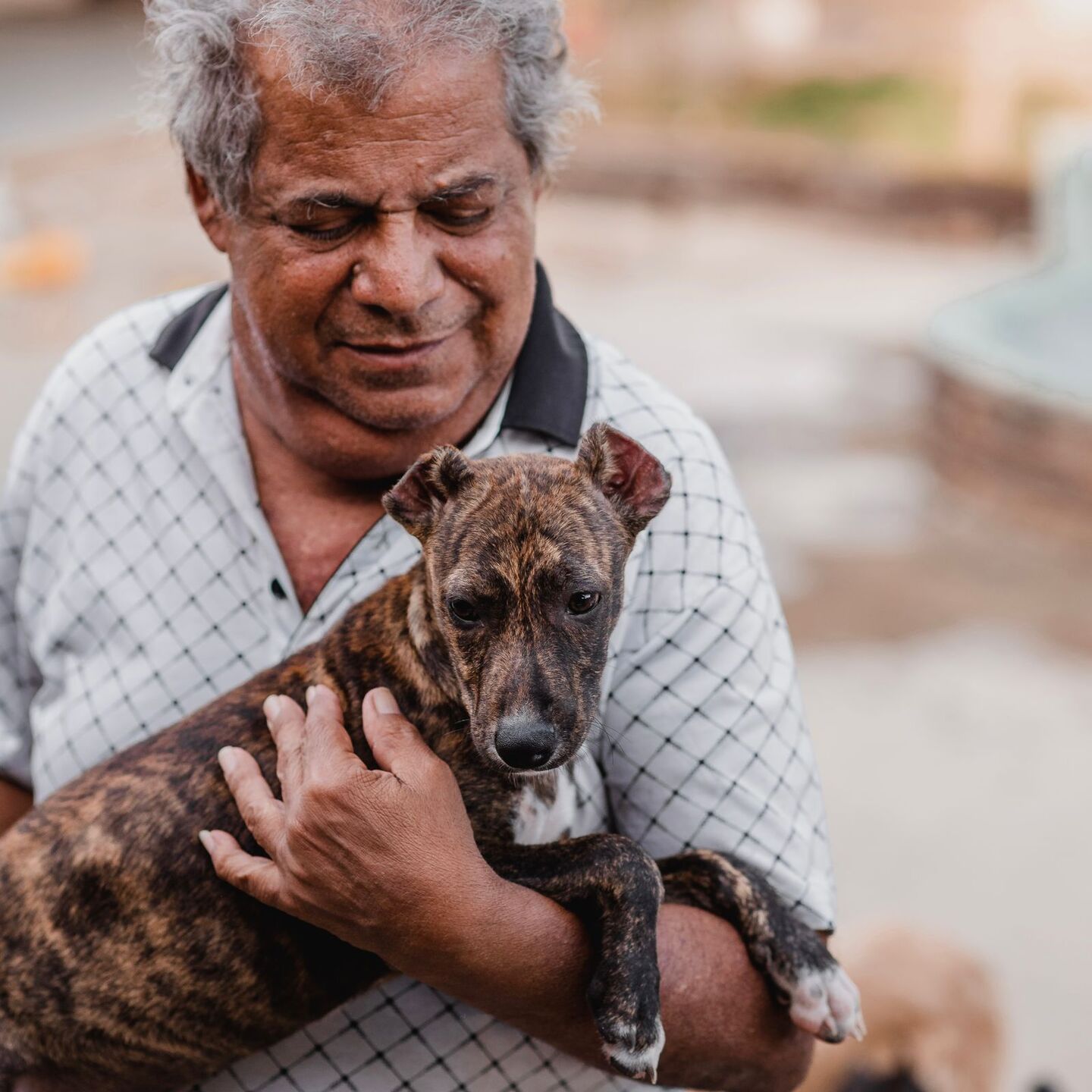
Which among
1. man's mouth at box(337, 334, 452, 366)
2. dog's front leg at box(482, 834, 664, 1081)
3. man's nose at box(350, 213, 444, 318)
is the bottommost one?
dog's front leg at box(482, 834, 664, 1081)

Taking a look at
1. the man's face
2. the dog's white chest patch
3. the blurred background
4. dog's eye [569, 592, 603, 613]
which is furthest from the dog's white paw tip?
Answer: the blurred background

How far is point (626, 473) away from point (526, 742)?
1.67 ft

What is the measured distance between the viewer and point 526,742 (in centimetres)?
232

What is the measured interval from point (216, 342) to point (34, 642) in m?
0.69

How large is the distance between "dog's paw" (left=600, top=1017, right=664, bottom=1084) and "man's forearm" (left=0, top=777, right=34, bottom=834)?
136cm

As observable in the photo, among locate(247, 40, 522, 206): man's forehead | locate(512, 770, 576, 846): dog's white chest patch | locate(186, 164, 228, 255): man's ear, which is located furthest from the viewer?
locate(186, 164, 228, 255): man's ear

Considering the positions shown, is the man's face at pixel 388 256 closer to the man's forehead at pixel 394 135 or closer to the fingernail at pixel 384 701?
the man's forehead at pixel 394 135

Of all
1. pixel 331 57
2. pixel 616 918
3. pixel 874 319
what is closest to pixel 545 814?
pixel 616 918

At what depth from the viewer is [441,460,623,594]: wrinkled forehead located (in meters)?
2.46

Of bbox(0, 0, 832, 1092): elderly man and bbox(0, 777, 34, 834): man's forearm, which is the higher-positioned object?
bbox(0, 0, 832, 1092): elderly man

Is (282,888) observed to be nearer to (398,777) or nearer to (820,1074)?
(398,777)

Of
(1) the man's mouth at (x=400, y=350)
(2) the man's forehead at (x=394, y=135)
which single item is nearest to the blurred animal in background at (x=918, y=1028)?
(1) the man's mouth at (x=400, y=350)

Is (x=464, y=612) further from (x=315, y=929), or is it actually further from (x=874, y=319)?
(x=874, y=319)

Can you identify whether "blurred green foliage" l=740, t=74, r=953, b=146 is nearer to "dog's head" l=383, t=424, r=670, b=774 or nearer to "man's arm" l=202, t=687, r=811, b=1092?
"dog's head" l=383, t=424, r=670, b=774
